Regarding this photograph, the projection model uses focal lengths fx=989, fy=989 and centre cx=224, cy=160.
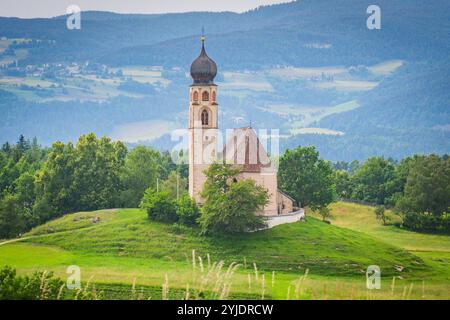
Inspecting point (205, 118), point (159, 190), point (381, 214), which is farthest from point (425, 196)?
point (205, 118)

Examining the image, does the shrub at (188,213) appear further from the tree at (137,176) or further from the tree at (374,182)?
the tree at (374,182)

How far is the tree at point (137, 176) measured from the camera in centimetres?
9544

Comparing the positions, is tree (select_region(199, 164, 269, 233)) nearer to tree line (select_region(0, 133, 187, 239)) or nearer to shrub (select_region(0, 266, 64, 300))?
tree line (select_region(0, 133, 187, 239))

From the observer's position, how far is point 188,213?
7800 cm

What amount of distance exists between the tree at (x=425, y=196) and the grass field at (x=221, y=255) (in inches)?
554

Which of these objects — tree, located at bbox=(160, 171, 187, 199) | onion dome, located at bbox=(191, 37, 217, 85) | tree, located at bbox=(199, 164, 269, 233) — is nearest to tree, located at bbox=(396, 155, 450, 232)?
tree, located at bbox=(160, 171, 187, 199)

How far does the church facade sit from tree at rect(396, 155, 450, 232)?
19.0 meters

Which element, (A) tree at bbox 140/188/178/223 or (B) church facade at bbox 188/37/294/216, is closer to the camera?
(A) tree at bbox 140/188/178/223

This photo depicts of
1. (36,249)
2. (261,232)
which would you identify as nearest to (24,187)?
(36,249)

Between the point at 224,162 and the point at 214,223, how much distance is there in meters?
6.31

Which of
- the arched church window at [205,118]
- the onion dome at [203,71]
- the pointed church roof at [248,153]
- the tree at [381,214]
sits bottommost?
the tree at [381,214]

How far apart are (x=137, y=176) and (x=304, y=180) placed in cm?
1747

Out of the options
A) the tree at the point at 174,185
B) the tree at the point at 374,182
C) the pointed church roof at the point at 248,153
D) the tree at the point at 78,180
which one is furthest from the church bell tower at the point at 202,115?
the tree at the point at 374,182

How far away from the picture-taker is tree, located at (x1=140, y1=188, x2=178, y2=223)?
79.2 m
